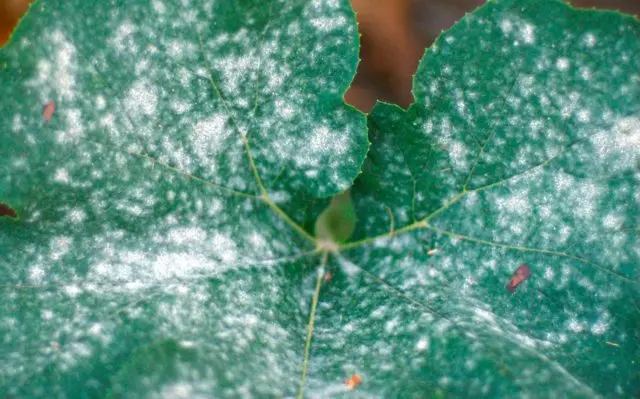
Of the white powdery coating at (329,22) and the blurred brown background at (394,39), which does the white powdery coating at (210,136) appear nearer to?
the white powdery coating at (329,22)

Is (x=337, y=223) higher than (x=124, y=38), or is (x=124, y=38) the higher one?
(x=124, y=38)

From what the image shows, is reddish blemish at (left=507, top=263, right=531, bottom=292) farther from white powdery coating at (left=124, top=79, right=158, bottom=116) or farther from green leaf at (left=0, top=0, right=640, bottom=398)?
white powdery coating at (left=124, top=79, right=158, bottom=116)

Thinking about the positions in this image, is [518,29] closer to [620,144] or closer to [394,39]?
[620,144]

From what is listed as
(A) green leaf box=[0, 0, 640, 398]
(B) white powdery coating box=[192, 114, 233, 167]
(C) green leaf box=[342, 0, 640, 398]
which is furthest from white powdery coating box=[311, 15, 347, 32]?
(B) white powdery coating box=[192, 114, 233, 167]

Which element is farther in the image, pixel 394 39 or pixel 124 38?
pixel 394 39

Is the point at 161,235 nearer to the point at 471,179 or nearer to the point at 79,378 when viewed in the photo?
the point at 79,378

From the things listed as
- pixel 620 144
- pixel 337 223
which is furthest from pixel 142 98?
pixel 620 144

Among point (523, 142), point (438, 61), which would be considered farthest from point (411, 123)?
point (523, 142)
